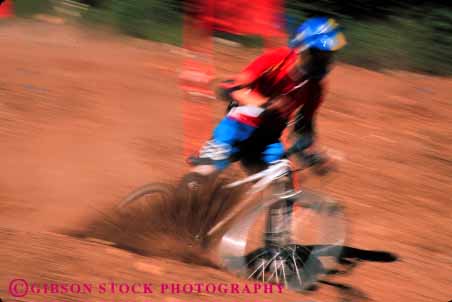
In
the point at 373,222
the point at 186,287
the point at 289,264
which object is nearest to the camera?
the point at 186,287

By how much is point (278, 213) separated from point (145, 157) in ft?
7.85

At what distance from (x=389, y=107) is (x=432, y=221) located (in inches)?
88.1

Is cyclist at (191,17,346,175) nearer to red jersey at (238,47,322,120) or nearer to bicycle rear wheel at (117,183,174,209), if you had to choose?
red jersey at (238,47,322,120)

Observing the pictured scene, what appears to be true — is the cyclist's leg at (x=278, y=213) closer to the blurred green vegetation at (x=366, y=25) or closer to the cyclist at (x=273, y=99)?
the cyclist at (x=273, y=99)

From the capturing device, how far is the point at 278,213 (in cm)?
512

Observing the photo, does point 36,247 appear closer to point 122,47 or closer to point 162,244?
point 162,244

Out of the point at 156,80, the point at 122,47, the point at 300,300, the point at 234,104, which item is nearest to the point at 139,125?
the point at 156,80

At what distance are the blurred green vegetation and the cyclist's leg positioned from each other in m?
4.72

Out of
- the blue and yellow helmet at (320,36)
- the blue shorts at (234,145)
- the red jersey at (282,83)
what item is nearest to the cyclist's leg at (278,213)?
Result: the blue shorts at (234,145)

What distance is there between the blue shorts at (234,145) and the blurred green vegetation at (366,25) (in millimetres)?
4648

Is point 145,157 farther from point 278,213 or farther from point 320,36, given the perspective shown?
point 320,36

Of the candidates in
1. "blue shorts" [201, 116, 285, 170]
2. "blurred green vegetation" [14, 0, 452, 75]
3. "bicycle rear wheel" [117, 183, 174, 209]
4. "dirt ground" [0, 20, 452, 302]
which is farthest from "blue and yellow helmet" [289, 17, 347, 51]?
"blurred green vegetation" [14, 0, 452, 75]

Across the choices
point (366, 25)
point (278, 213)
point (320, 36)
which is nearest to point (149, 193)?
point (278, 213)

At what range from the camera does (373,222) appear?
6.45 m
